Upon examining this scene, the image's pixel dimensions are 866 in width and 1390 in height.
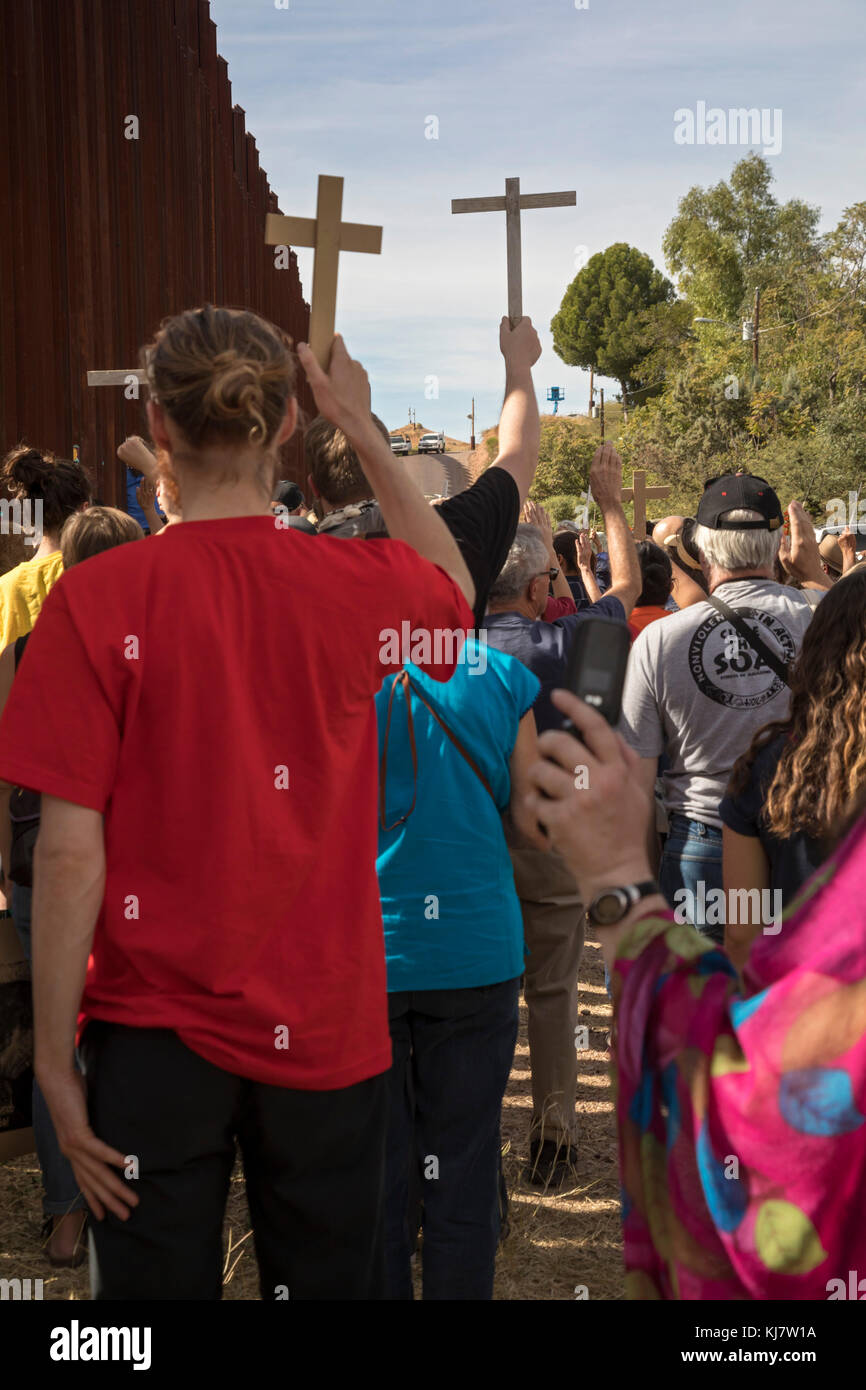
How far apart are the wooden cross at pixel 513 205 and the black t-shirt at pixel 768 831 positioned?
1506 mm

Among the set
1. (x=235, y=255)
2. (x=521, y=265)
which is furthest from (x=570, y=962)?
(x=235, y=255)

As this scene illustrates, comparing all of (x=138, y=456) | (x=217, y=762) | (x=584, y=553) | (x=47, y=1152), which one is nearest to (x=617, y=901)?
(x=217, y=762)

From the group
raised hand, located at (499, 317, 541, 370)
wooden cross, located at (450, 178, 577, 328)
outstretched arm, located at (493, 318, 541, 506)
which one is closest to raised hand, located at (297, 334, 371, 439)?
outstretched arm, located at (493, 318, 541, 506)

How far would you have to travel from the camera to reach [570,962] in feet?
14.6

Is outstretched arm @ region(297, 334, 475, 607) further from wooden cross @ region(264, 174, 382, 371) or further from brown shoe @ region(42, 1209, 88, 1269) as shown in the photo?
brown shoe @ region(42, 1209, 88, 1269)

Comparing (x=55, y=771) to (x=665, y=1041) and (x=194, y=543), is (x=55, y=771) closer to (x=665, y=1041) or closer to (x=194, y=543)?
(x=194, y=543)

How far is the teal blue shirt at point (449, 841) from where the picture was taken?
278 cm

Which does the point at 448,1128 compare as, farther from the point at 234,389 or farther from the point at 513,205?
the point at 513,205

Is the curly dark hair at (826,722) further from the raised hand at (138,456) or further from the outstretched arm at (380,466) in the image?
the raised hand at (138,456)

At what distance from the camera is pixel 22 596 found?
12.7ft

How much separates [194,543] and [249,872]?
1.55 ft

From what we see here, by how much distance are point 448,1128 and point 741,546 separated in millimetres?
1955

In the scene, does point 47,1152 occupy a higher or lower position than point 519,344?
lower

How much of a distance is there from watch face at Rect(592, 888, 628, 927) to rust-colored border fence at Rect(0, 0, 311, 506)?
8.65 m
